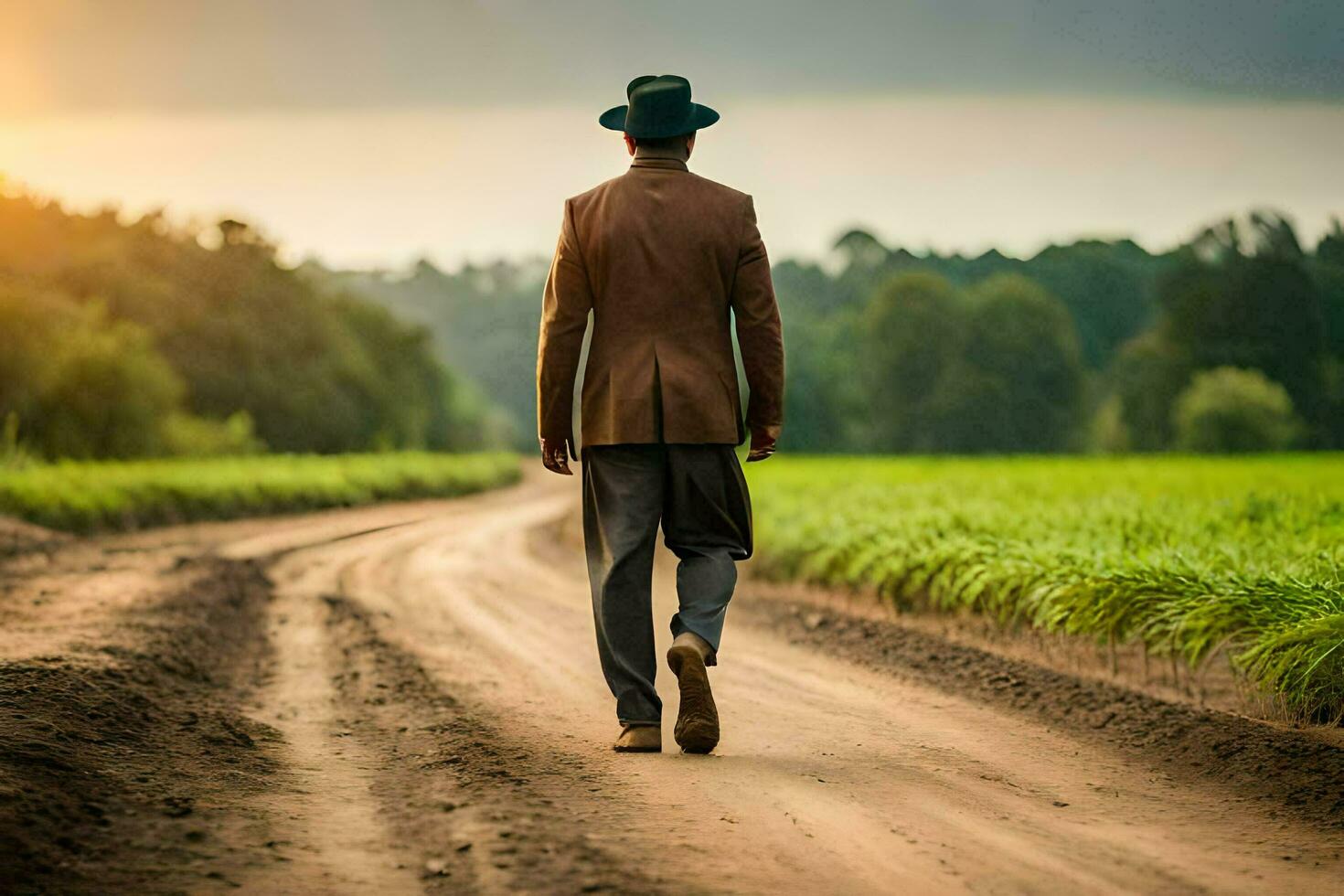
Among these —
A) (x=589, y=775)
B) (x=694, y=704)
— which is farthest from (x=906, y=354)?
(x=589, y=775)

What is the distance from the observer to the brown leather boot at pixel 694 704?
4.71 m

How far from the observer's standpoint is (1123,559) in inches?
297

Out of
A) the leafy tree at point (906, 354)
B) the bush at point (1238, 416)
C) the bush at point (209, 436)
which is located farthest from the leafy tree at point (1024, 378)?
the bush at point (209, 436)

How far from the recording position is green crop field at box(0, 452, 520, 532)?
66.1 ft

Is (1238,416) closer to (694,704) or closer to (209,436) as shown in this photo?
(209,436)

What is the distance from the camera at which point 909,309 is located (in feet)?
175

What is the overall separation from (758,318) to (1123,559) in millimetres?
3626

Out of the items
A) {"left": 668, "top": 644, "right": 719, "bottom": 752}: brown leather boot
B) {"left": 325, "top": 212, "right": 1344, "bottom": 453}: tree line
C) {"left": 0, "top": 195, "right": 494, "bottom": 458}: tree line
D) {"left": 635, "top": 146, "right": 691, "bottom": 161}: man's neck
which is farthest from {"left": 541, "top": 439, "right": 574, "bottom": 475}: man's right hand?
{"left": 325, "top": 212, "right": 1344, "bottom": 453}: tree line

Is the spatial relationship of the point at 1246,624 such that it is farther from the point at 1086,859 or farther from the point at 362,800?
the point at 362,800

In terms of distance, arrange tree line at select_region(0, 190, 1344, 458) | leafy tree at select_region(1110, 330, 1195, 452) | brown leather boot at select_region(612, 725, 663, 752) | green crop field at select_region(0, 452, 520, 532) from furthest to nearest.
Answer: leafy tree at select_region(1110, 330, 1195, 452) → tree line at select_region(0, 190, 1344, 458) → green crop field at select_region(0, 452, 520, 532) → brown leather boot at select_region(612, 725, 663, 752)

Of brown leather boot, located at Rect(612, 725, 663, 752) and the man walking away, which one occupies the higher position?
the man walking away

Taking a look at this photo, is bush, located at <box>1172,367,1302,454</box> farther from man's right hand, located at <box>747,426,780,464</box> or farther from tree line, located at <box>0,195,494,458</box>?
man's right hand, located at <box>747,426,780,464</box>

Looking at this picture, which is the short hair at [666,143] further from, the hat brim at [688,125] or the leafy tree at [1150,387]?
the leafy tree at [1150,387]

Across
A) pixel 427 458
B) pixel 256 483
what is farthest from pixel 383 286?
pixel 256 483
